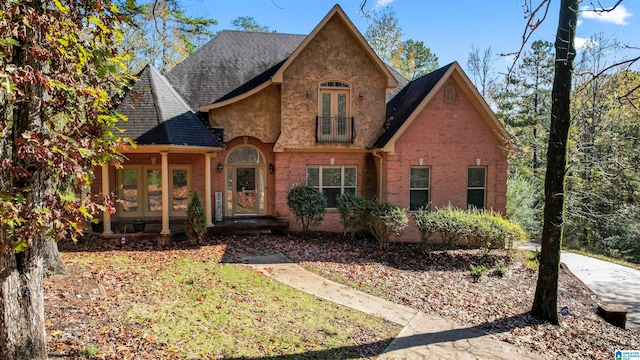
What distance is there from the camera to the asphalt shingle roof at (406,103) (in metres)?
13.5

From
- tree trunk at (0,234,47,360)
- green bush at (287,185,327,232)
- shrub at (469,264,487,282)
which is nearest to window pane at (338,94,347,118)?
green bush at (287,185,327,232)

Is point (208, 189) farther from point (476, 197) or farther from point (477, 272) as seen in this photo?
point (476, 197)

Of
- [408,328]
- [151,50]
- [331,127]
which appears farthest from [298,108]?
[151,50]

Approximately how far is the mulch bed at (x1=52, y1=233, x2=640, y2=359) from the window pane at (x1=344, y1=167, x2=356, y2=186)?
7.86ft

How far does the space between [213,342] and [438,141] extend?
10961mm

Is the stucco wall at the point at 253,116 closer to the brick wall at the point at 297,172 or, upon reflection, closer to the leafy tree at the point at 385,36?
the brick wall at the point at 297,172

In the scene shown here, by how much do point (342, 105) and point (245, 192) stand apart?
16.4 feet

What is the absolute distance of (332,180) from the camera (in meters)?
14.6

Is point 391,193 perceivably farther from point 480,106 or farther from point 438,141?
point 480,106

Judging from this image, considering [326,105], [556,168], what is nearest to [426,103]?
[326,105]

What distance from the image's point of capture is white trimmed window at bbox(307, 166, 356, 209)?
47.4ft

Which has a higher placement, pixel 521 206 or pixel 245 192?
pixel 245 192

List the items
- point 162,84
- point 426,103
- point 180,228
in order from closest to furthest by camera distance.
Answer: point 180,228, point 426,103, point 162,84

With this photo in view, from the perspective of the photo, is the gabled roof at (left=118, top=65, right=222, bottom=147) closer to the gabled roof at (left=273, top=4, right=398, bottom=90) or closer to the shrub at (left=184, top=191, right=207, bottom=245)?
the shrub at (left=184, top=191, right=207, bottom=245)
